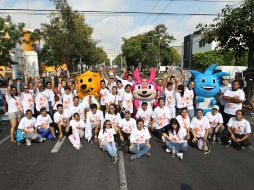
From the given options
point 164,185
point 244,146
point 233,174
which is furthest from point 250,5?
point 164,185

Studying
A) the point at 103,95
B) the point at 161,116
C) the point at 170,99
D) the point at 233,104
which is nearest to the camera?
the point at 233,104

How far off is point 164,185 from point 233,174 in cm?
158

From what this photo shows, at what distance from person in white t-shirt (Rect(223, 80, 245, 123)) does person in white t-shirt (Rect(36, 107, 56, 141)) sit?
17.2 feet

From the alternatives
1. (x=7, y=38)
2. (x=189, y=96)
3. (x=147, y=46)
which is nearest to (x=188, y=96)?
(x=189, y=96)

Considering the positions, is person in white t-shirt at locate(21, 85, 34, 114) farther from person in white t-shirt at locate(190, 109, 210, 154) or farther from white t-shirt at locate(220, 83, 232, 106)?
white t-shirt at locate(220, 83, 232, 106)

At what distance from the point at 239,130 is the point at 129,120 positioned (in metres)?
2.97

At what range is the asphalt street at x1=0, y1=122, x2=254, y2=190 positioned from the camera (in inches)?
203

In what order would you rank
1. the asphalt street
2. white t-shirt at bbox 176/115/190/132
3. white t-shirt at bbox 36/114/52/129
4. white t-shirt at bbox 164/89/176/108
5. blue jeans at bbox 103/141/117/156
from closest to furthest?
the asphalt street < blue jeans at bbox 103/141/117/156 < white t-shirt at bbox 176/115/190/132 < white t-shirt at bbox 36/114/52/129 < white t-shirt at bbox 164/89/176/108

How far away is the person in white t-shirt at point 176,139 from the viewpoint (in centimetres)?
671

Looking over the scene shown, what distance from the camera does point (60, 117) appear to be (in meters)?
8.13

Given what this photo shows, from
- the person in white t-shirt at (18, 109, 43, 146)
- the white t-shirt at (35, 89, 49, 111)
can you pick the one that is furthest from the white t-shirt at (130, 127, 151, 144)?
the white t-shirt at (35, 89, 49, 111)

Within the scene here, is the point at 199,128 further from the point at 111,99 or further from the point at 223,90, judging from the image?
the point at 111,99

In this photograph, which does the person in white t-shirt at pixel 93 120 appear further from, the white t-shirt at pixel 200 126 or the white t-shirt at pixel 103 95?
the white t-shirt at pixel 200 126

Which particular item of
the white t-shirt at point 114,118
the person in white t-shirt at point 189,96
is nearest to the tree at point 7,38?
the white t-shirt at point 114,118
